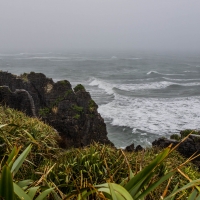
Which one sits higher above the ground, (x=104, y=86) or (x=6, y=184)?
(x=6, y=184)

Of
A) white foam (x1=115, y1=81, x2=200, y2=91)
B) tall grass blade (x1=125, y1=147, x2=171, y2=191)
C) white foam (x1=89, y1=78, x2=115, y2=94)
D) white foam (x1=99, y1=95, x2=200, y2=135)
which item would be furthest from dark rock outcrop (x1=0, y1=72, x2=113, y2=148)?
white foam (x1=115, y1=81, x2=200, y2=91)

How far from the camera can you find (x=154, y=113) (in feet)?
114

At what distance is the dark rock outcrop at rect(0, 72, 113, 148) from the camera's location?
708 inches

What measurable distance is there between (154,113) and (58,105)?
18108mm

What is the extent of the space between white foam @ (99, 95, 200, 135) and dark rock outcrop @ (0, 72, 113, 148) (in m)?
10.4

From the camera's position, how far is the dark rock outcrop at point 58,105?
59.0ft

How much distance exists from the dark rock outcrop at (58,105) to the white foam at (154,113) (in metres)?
10.4

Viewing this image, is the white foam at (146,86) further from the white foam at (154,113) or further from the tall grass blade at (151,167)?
the tall grass blade at (151,167)

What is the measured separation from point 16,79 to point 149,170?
19.3 m

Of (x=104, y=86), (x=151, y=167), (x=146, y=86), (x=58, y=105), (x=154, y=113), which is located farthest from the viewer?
(x=146, y=86)

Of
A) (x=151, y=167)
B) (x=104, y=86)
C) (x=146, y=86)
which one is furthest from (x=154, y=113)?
(x=151, y=167)

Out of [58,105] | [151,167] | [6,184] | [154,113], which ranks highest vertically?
[151,167]

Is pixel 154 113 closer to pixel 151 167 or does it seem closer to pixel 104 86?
pixel 104 86

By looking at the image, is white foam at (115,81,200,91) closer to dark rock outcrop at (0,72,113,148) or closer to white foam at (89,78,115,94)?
white foam at (89,78,115,94)
